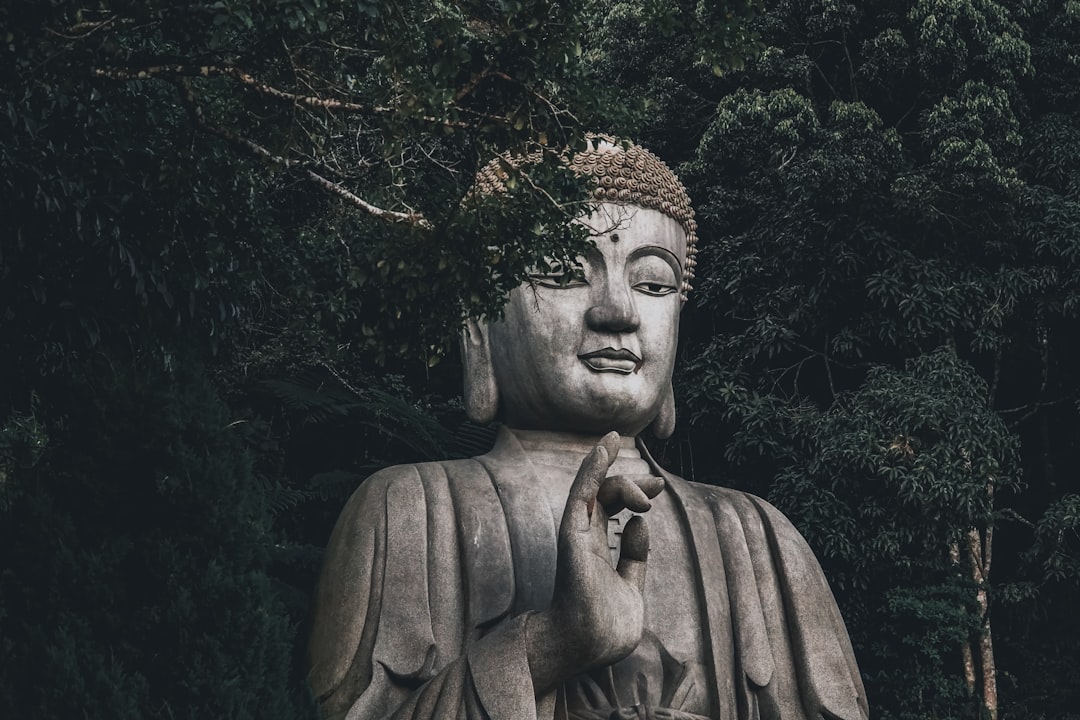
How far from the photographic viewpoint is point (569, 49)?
703 centimetres

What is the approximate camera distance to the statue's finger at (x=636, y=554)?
24.3ft

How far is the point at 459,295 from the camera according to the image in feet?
24.7

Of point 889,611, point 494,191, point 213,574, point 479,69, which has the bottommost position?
point 889,611

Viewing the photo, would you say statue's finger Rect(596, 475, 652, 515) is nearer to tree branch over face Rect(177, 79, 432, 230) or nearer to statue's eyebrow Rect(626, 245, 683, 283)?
tree branch over face Rect(177, 79, 432, 230)

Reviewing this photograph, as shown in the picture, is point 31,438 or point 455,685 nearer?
point 455,685

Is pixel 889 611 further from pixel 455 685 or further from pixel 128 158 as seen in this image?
pixel 128 158

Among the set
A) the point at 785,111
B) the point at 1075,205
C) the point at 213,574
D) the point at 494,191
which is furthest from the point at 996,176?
the point at 213,574

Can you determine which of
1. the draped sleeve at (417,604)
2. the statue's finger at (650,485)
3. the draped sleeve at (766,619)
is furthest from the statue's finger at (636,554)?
the draped sleeve at (766,619)

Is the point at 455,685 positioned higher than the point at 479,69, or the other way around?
the point at 479,69

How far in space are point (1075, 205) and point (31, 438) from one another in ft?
25.3

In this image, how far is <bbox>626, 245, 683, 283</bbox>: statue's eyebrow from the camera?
8.60 m

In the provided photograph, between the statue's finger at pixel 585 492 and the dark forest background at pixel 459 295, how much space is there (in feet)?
2.60

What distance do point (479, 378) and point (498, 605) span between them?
1.30m

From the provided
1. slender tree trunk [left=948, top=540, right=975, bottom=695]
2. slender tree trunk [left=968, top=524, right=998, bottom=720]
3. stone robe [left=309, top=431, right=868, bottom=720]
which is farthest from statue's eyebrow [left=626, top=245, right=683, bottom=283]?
slender tree trunk [left=948, top=540, right=975, bottom=695]
